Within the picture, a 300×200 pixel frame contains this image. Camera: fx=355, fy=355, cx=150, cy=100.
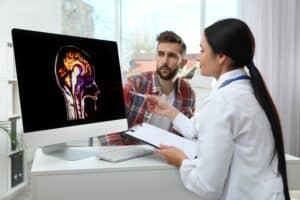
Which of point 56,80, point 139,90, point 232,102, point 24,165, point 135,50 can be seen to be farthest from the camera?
point 135,50

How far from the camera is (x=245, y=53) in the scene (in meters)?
1.04

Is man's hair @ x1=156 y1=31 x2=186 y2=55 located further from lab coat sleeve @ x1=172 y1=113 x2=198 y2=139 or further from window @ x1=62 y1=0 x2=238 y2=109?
window @ x1=62 y1=0 x2=238 y2=109

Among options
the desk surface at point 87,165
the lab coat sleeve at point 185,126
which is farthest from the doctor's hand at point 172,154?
the lab coat sleeve at point 185,126

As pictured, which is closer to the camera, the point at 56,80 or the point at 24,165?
the point at 56,80

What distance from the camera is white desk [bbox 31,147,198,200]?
108 cm

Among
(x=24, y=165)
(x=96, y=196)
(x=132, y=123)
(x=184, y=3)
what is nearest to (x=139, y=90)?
(x=132, y=123)

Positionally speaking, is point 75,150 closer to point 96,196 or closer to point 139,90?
point 96,196

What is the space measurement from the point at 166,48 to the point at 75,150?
896mm

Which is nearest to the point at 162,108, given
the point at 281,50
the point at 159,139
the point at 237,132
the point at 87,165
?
the point at 159,139

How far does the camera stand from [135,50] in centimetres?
418

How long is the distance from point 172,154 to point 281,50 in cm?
339

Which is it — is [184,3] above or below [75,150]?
above

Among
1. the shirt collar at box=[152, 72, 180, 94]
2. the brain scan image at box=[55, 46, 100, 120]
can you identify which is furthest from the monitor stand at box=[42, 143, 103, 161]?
the shirt collar at box=[152, 72, 180, 94]

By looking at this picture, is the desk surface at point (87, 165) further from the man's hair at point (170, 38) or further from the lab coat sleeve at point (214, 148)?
the man's hair at point (170, 38)
